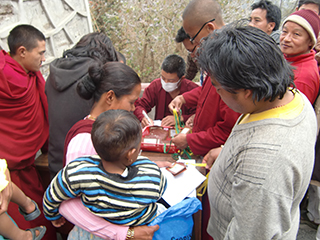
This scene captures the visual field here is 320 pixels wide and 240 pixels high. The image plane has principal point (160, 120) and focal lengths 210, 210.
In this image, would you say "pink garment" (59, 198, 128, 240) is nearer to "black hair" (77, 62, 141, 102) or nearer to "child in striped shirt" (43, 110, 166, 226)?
"child in striped shirt" (43, 110, 166, 226)

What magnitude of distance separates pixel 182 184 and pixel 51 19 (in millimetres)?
3711

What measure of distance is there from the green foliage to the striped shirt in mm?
5547

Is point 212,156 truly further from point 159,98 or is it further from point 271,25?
point 271,25

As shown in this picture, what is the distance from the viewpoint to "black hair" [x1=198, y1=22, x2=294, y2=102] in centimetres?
82

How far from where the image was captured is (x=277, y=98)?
0.93 m

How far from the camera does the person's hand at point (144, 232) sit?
123 centimetres

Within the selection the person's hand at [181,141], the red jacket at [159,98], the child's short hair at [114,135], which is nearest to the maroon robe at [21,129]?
the red jacket at [159,98]

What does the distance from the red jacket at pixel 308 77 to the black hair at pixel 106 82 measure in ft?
4.81

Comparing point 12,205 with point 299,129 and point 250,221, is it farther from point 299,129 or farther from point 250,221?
point 299,129

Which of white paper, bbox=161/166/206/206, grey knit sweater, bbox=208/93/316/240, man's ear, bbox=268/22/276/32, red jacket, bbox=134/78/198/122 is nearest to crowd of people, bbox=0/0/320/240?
grey knit sweater, bbox=208/93/316/240

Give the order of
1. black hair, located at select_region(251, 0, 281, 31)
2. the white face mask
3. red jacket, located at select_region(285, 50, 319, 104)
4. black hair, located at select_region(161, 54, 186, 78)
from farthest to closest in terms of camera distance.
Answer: black hair, located at select_region(251, 0, 281, 31) < the white face mask < black hair, located at select_region(161, 54, 186, 78) < red jacket, located at select_region(285, 50, 319, 104)

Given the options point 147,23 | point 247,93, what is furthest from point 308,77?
point 147,23

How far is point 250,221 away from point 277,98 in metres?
0.54

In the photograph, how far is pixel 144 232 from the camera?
4.08ft
